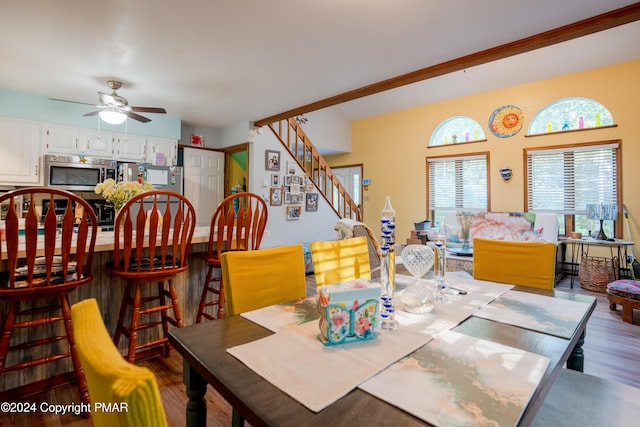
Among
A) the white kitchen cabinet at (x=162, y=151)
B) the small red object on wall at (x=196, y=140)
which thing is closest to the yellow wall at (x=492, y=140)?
the small red object on wall at (x=196, y=140)

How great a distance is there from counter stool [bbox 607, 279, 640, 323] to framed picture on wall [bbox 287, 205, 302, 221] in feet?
13.5

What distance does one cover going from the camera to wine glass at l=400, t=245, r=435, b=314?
123 centimetres

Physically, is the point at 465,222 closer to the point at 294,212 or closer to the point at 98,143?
the point at 294,212

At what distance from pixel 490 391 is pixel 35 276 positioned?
209 cm

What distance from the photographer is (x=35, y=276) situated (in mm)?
1688

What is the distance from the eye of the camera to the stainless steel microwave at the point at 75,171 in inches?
157

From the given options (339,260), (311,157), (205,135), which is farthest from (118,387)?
(205,135)

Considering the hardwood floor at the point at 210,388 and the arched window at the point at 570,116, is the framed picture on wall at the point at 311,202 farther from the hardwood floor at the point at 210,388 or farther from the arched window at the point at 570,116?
the arched window at the point at 570,116

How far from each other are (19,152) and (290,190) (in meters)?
3.50

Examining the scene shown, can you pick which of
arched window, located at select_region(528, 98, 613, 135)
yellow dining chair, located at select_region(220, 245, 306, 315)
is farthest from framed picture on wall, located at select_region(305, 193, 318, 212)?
yellow dining chair, located at select_region(220, 245, 306, 315)

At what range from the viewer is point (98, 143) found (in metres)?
4.40

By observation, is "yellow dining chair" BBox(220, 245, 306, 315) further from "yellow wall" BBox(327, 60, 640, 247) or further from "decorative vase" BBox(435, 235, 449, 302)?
"yellow wall" BBox(327, 60, 640, 247)

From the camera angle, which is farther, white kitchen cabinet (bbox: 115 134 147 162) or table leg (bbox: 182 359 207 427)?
white kitchen cabinet (bbox: 115 134 147 162)

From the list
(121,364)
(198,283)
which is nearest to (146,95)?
(198,283)
